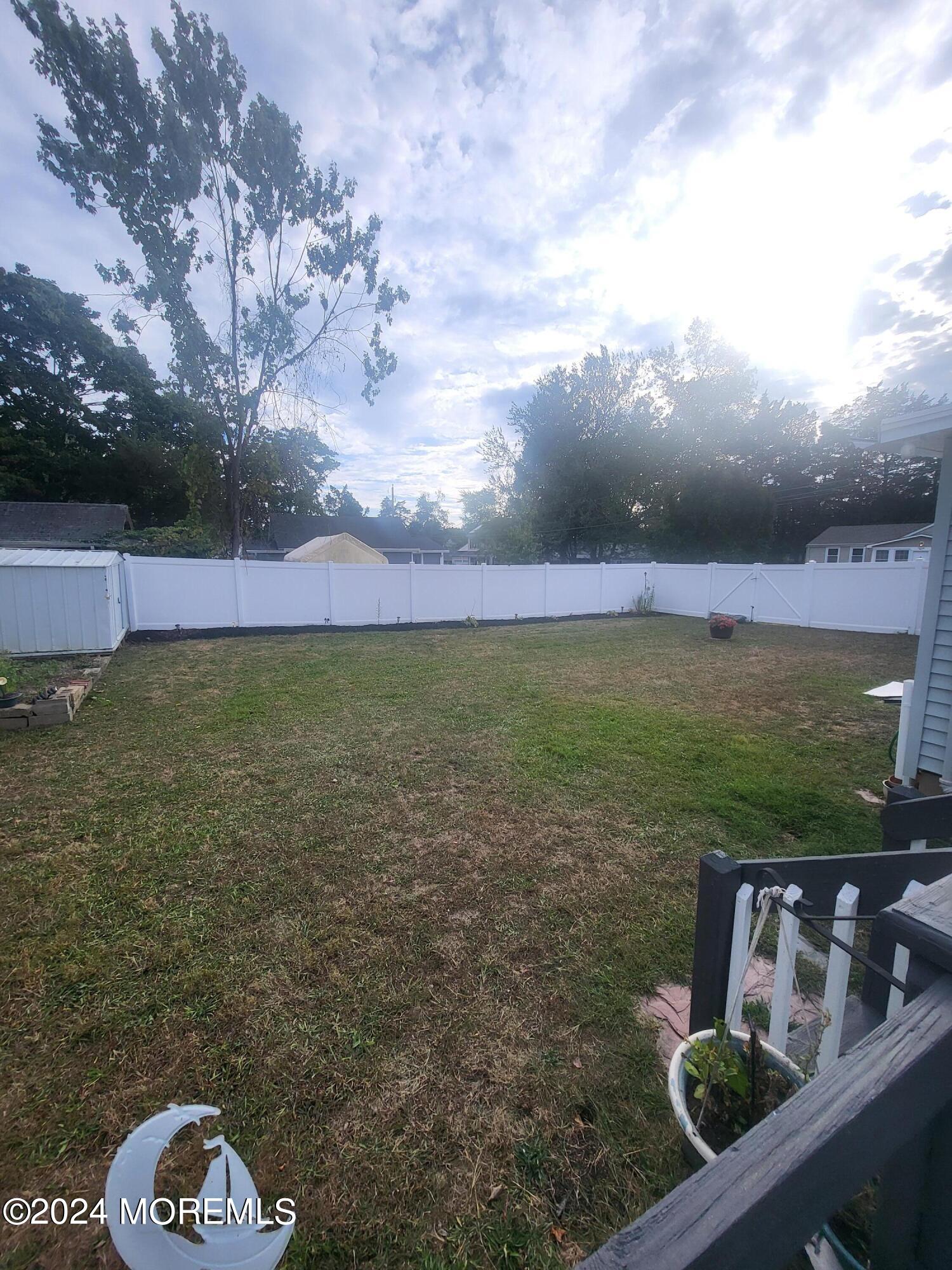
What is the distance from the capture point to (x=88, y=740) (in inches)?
166

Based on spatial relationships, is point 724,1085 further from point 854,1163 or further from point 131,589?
point 131,589

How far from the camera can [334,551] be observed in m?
22.8

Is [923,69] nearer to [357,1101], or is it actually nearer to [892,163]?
[892,163]

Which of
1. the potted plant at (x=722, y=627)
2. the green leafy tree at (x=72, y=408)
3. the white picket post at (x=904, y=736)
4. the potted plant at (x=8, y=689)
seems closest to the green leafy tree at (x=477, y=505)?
the green leafy tree at (x=72, y=408)

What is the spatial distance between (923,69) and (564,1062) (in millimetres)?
6277

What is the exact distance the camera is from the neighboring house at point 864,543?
802 inches

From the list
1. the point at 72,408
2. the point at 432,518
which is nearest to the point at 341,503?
the point at 432,518

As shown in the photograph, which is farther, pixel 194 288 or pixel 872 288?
pixel 194 288

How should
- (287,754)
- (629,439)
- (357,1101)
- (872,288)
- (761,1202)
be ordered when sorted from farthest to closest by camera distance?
(629,439)
(872,288)
(287,754)
(357,1101)
(761,1202)

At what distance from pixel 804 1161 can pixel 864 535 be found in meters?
28.5

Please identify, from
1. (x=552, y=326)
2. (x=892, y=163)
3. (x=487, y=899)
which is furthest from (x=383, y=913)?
(x=552, y=326)

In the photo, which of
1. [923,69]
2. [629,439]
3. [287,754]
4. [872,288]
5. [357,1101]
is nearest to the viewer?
[357,1101]

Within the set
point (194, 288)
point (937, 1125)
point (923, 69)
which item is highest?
point (194, 288)

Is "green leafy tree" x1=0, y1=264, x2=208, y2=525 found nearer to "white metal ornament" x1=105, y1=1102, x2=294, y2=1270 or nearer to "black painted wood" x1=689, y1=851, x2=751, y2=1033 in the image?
"white metal ornament" x1=105, y1=1102, x2=294, y2=1270
